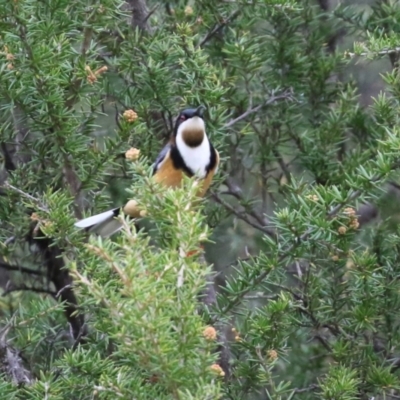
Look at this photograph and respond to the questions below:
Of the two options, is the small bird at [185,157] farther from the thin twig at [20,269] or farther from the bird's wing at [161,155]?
the thin twig at [20,269]

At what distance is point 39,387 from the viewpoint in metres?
2.55

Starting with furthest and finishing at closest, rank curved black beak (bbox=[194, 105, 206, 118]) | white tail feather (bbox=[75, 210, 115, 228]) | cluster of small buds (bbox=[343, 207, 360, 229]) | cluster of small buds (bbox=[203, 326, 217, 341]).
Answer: curved black beak (bbox=[194, 105, 206, 118]) → white tail feather (bbox=[75, 210, 115, 228]) → cluster of small buds (bbox=[343, 207, 360, 229]) → cluster of small buds (bbox=[203, 326, 217, 341])

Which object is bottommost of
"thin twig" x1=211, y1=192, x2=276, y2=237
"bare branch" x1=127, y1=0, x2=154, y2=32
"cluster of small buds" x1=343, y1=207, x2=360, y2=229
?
"thin twig" x1=211, y1=192, x2=276, y2=237

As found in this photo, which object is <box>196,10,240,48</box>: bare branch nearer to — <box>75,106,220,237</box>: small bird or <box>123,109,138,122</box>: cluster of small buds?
<box>75,106,220,237</box>: small bird

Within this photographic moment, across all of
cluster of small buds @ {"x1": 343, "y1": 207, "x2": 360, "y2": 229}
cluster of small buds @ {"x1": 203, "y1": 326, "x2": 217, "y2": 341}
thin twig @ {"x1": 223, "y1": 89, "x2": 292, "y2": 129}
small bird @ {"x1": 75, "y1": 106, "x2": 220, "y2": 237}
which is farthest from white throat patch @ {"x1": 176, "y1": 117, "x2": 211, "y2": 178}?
cluster of small buds @ {"x1": 203, "y1": 326, "x2": 217, "y2": 341}

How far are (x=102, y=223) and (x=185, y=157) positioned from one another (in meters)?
0.50

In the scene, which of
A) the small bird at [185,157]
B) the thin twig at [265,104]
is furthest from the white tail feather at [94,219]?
the thin twig at [265,104]

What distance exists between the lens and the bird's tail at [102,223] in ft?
10.5

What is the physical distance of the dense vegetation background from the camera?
2143 millimetres

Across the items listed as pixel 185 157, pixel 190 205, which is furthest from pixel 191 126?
pixel 190 205

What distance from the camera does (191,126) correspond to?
3.70 metres

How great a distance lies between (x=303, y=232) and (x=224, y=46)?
1.31 meters

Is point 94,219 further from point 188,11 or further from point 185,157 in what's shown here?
point 188,11

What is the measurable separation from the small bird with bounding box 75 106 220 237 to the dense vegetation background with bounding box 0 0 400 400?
6cm
